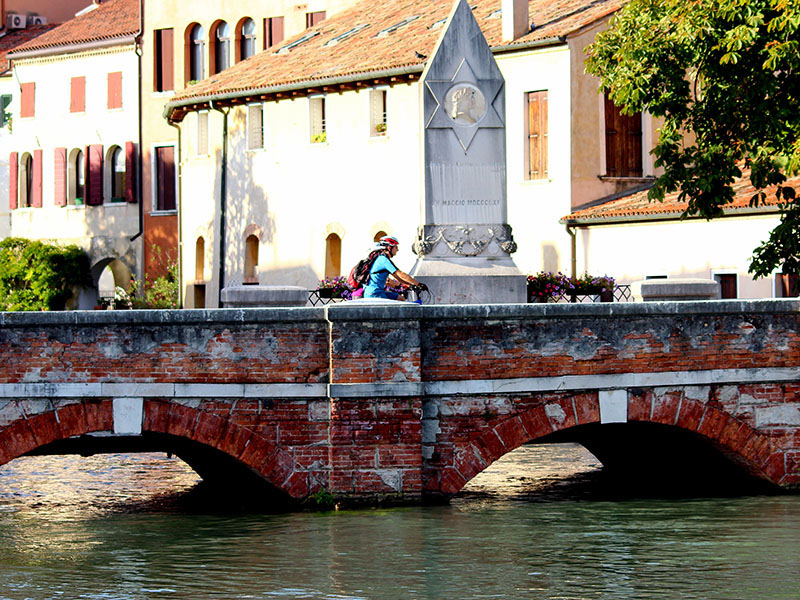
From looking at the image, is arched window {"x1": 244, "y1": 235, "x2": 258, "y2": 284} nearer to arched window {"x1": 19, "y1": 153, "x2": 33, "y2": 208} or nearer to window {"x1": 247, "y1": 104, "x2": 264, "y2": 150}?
window {"x1": 247, "y1": 104, "x2": 264, "y2": 150}

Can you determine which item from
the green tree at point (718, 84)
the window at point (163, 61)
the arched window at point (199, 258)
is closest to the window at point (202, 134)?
the arched window at point (199, 258)

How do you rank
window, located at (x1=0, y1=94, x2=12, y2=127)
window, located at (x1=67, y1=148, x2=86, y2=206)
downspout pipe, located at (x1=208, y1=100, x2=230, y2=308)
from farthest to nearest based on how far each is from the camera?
window, located at (x1=0, y1=94, x2=12, y2=127) → window, located at (x1=67, y1=148, x2=86, y2=206) → downspout pipe, located at (x1=208, y1=100, x2=230, y2=308)

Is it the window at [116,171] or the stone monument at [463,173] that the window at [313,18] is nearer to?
the window at [116,171]

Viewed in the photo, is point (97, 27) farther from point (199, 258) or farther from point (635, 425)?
point (635, 425)

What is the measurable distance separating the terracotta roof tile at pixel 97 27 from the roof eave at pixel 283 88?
19.6 ft

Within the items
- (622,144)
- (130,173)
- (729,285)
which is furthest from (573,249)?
(130,173)

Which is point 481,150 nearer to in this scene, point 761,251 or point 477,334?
point 477,334

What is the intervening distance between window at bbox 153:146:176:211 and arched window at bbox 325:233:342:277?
31.7 ft

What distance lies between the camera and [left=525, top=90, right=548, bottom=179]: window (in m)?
31.9

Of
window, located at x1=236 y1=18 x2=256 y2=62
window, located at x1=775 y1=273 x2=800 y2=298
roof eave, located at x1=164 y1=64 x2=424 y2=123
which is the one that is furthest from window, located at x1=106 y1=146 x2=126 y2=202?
window, located at x1=775 y1=273 x2=800 y2=298

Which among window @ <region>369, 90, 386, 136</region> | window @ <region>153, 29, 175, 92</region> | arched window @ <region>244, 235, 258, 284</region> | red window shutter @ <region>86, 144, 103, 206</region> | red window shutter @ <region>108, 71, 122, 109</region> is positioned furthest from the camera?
red window shutter @ <region>86, 144, 103, 206</region>

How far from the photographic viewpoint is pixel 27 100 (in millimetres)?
48812

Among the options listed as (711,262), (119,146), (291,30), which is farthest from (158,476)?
(119,146)

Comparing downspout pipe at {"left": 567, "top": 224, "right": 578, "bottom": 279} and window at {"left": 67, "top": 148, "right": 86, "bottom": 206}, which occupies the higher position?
window at {"left": 67, "top": 148, "right": 86, "bottom": 206}
